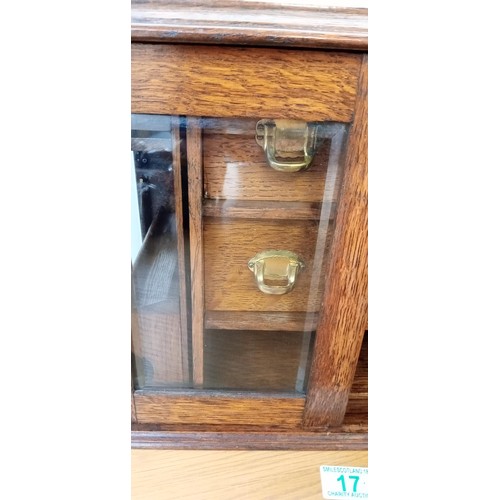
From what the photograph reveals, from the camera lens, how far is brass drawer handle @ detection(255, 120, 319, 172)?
36cm

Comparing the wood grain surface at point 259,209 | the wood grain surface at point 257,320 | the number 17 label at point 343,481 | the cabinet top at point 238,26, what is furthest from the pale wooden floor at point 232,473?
the cabinet top at point 238,26

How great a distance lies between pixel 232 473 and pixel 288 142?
1.05 feet

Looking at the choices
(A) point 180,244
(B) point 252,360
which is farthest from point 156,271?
(B) point 252,360

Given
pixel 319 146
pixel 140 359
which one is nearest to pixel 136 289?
pixel 140 359

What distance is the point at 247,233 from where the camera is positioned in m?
0.42

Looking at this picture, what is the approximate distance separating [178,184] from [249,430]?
270mm

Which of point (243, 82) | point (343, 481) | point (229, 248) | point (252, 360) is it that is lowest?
point (343, 481)

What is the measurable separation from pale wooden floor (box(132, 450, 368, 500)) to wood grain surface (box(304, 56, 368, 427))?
0.13ft

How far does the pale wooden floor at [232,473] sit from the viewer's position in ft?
1.57

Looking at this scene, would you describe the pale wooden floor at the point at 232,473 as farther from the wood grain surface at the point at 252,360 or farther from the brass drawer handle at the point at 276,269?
the brass drawer handle at the point at 276,269

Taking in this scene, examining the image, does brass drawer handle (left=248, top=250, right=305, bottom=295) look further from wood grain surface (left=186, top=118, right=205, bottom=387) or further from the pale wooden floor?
the pale wooden floor

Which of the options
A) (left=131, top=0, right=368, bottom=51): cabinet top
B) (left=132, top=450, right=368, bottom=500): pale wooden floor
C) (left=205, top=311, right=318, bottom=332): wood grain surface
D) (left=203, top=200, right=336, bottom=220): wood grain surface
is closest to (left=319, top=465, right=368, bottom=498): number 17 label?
(left=132, top=450, right=368, bottom=500): pale wooden floor

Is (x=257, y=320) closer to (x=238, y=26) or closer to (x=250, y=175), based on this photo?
(x=250, y=175)
